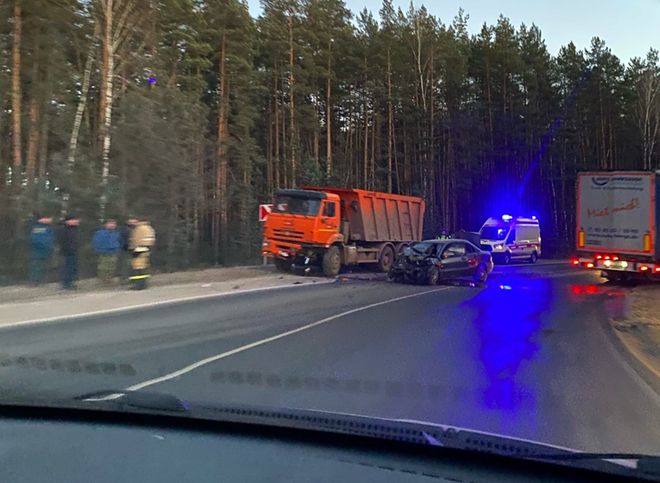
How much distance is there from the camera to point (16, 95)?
2570cm

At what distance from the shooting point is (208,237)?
3650 centimetres

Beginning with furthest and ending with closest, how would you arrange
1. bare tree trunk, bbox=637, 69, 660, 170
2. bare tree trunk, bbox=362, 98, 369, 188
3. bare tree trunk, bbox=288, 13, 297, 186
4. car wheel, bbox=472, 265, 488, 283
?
bare tree trunk, bbox=637, 69, 660, 170
bare tree trunk, bbox=362, 98, 369, 188
bare tree trunk, bbox=288, 13, 297, 186
car wheel, bbox=472, 265, 488, 283

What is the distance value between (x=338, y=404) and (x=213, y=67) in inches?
1431

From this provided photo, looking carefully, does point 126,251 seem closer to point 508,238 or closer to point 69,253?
point 69,253

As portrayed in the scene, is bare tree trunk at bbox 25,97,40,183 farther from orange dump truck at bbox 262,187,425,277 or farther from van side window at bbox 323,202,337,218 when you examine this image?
van side window at bbox 323,202,337,218

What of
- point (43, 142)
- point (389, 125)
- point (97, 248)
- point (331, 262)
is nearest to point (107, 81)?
point (43, 142)

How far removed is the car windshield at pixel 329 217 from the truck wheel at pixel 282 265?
0.36ft

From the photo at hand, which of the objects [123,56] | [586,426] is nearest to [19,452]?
[586,426]

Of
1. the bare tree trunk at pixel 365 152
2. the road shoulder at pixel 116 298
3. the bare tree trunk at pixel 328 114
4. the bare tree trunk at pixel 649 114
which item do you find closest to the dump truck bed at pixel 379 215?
the road shoulder at pixel 116 298

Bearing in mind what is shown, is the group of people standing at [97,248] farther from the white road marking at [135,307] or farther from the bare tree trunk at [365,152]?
the bare tree trunk at [365,152]

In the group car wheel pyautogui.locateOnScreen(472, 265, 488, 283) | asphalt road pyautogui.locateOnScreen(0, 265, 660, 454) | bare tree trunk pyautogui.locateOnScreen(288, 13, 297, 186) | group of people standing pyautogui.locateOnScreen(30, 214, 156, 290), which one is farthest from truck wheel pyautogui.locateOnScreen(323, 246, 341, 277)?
bare tree trunk pyautogui.locateOnScreen(288, 13, 297, 186)

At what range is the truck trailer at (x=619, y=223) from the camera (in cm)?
2236

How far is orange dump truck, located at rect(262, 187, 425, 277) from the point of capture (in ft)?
78.9

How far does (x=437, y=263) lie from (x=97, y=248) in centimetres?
999
